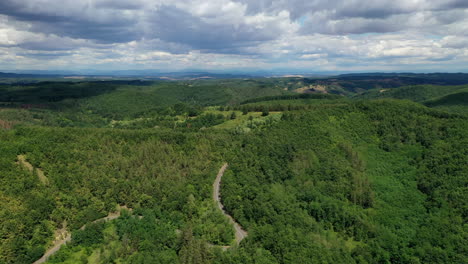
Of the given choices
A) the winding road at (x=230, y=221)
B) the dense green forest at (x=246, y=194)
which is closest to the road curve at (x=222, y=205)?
the winding road at (x=230, y=221)

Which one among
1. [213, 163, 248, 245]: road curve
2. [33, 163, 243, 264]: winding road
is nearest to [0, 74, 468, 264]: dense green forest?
[33, 163, 243, 264]: winding road

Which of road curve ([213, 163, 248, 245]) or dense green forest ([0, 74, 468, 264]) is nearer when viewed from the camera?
dense green forest ([0, 74, 468, 264])

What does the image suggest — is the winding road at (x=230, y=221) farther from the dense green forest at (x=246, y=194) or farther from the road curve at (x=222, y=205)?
the dense green forest at (x=246, y=194)

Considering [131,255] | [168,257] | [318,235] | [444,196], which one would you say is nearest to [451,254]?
[444,196]

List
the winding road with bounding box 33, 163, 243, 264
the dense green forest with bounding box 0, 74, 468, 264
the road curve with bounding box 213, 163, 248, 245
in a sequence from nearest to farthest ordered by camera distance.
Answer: the winding road with bounding box 33, 163, 243, 264 → the dense green forest with bounding box 0, 74, 468, 264 → the road curve with bounding box 213, 163, 248, 245

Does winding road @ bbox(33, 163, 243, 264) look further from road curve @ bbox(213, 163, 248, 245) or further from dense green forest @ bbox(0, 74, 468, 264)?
dense green forest @ bbox(0, 74, 468, 264)

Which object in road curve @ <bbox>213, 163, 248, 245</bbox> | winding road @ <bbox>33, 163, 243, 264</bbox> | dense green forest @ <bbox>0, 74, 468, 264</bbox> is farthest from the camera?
road curve @ <bbox>213, 163, 248, 245</bbox>

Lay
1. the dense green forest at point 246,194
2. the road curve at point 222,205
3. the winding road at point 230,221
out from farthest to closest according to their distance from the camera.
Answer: the road curve at point 222,205 → the dense green forest at point 246,194 → the winding road at point 230,221

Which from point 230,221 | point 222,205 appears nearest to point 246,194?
point 222,205
